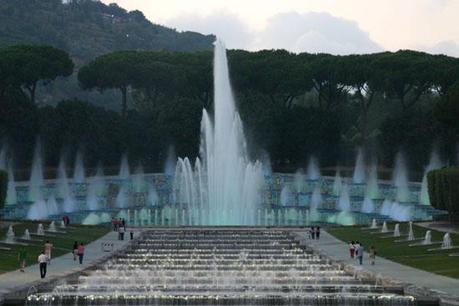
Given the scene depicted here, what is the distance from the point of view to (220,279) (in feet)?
130

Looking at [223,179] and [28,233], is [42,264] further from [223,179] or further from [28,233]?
[223,179]

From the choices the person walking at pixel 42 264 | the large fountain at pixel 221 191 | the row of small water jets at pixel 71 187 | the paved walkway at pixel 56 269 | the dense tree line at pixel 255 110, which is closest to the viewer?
the paved walkway at pixel 56 269

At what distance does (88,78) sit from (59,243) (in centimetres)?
6166

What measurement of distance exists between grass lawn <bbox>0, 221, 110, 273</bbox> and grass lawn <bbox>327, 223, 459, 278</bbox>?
1442 cm

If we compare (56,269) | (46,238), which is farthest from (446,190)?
(56,269)

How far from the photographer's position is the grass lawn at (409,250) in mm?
44719

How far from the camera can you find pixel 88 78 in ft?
388

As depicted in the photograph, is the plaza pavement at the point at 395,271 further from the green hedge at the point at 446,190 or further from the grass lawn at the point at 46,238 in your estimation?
the grass lawn at the point at 46,238

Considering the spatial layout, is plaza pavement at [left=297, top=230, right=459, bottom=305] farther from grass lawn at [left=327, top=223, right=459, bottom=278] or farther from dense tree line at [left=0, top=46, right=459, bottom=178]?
dense tree line at [left=0, top=46, right=459, bottom=178]

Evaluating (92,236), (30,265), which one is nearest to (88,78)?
(92,236)

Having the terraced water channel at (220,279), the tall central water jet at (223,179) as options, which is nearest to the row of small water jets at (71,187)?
the tall central water jet at (223,179)

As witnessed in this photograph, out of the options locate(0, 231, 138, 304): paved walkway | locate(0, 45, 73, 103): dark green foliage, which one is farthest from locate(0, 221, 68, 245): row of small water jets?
locate(0, 45, 73, 103): dark green foliage

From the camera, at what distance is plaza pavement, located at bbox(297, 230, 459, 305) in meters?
36.5

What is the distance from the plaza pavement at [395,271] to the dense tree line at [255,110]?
44386mm
